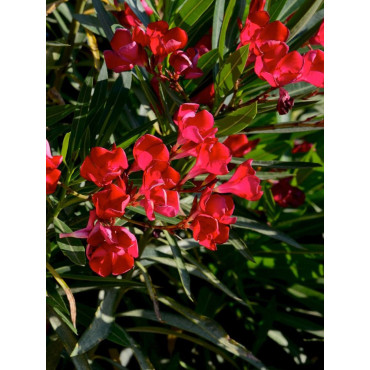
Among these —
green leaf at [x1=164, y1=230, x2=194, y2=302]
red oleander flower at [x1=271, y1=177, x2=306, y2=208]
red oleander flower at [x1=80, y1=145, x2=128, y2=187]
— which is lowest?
red oleander flower at [x1=271, y1=177, x2=306, y2=208]

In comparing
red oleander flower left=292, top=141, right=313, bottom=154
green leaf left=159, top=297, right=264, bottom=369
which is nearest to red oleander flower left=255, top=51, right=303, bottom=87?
green leaf left=159, top=297, right=264, bottom=369

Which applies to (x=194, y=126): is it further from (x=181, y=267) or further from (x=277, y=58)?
(x=181, y=267)

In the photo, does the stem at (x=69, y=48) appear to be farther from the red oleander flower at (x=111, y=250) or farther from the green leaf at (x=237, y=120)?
the red oleander flower at (x=111, y=250)

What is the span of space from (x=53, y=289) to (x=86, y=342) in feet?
0.40

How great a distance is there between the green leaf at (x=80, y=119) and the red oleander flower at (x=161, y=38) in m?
0.20

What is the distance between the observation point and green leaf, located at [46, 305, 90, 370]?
1.07m

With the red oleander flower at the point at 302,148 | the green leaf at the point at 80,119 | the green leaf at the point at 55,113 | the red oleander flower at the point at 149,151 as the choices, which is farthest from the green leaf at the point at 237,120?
the red oleander flower at the point at 302,148

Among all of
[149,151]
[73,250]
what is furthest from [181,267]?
[149,151]

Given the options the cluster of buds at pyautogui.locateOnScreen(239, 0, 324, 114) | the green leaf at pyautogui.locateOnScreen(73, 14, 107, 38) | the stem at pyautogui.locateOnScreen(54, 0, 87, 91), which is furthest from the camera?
the stem at pyautogui.locateOnScreen(54, 0, 87, 91)

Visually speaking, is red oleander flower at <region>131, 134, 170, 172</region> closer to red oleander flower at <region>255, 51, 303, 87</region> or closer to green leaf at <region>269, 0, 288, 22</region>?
red oleander flower at <region>255, 51, 303, 87</region>

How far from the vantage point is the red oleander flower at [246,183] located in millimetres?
821

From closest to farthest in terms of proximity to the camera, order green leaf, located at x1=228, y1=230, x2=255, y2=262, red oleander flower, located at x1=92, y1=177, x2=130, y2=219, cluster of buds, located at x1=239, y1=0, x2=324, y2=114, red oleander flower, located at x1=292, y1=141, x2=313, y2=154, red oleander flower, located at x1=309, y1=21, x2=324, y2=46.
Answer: red oleander flower, located at x1=92, y1=177, x2=130, y2=219 < cluster of buds, located at x1=239, y1=0, x2=324, y2=114 < red oleander flower, located at x1=309, y1=21, x2=324, y2=46 < green leaf, located at x1=228, y1=230, x2=255, y2=262 < red oleander flower, located at x1=292, y1=141, x2=313, y2=154

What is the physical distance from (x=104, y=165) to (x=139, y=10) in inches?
16.8

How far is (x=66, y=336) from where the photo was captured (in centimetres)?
110
